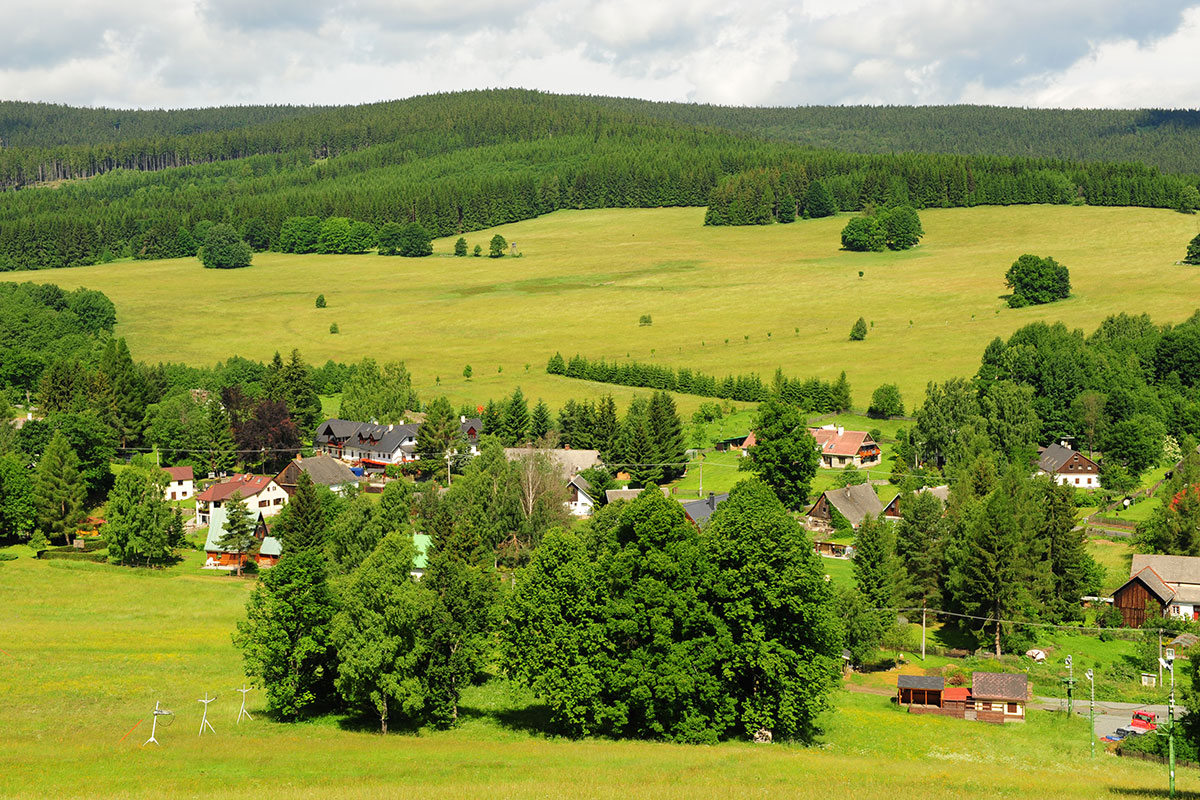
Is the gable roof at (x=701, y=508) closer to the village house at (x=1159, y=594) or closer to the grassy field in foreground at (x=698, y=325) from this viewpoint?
the village house at (x=1159, y=594)

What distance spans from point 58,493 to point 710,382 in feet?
230

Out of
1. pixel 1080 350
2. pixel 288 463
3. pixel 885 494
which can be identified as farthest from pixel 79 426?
pixel 1080 350

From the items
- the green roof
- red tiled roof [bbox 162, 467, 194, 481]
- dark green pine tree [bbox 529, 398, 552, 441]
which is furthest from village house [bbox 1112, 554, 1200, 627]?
red tiled roof [bbox 162, 467, 194, 481]

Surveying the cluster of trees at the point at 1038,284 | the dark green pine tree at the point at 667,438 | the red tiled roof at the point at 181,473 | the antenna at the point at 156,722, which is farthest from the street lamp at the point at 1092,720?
the cluster of trees at the point at 1038,284

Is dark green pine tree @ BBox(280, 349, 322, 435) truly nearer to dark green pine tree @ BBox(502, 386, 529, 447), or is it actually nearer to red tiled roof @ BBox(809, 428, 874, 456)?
dark green pine tree @ BBox(502, 386, 529, 447)

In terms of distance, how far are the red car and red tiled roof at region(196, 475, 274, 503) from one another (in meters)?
70.7

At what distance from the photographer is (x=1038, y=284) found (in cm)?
17150

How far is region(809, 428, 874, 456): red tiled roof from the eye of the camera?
107m

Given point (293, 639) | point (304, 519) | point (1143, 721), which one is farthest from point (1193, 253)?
point (293, 639)

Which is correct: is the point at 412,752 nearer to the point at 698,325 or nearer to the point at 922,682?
the point at 922,682

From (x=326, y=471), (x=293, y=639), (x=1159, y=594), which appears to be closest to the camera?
(x=293, y=639)

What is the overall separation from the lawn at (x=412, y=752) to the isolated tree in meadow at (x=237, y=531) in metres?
17.8

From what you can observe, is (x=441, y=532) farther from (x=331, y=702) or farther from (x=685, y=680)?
(x=685, y=680)

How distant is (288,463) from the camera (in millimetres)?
111688
